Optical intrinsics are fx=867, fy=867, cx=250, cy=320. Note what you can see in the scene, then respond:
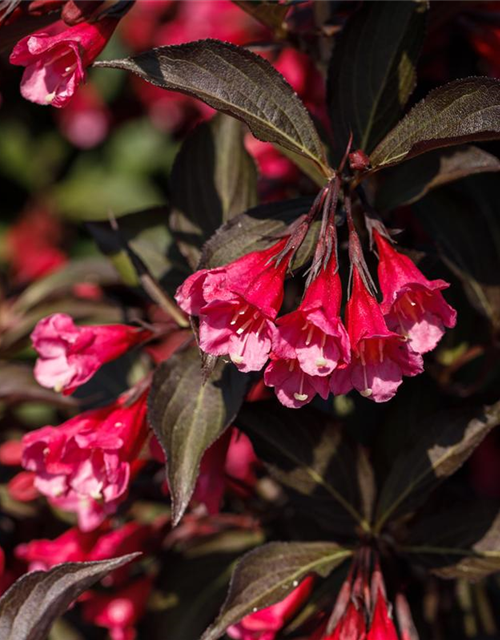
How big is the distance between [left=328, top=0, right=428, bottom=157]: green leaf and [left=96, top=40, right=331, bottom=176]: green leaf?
0.50 ft

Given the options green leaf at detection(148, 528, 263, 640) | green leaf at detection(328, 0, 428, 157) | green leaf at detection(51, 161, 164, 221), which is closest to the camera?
green leaf at detection(328, 0, 428, 157)

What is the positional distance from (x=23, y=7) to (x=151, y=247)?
414mm

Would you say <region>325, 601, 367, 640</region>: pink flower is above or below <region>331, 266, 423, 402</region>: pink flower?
below

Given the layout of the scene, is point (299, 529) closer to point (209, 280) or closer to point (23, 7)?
point (209, 280)

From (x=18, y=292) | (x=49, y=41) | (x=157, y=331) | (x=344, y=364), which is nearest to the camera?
(x=344, y=364)

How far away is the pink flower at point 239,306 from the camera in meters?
0.92

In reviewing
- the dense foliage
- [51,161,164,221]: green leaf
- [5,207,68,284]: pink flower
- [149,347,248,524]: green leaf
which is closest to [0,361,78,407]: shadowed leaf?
the dense foliage

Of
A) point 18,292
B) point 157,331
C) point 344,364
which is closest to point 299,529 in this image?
point 157,331

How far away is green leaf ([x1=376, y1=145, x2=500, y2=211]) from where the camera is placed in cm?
110

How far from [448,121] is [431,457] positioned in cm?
48

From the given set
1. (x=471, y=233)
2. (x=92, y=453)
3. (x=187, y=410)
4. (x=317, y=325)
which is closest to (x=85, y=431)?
(x=92, y=453)

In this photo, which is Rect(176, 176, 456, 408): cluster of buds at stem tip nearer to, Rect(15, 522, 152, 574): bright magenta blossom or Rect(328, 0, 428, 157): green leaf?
Rect(328, 0, 428, 157): green leaf

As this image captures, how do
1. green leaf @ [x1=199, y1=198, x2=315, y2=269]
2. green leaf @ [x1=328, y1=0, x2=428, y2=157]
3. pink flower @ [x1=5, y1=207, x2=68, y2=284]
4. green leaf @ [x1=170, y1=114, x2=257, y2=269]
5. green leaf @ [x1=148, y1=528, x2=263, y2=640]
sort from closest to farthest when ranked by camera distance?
green leaf @ [x1=199, y1=198, x2=315, y2=269]
green leaf @ [x1=328, y1=0, x2=428, y2=157]
green leaf @ [x1=170, y1=114, x2=257, y2=269]
green leaf @ [x1=148, y1=528, x2=263, y2=640]
pink flower @ [x1=5, y1=207, x2=68, y2=284]

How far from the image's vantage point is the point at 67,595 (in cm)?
106
